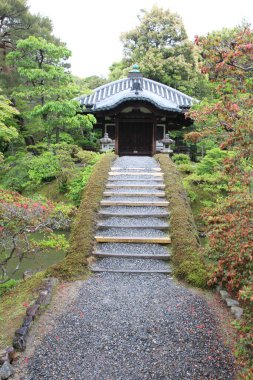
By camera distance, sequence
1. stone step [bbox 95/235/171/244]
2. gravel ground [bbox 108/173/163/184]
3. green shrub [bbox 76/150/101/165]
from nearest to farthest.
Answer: stone step [bbox 95/235/171/244]
gravel ground [bbox 108/173/163/184]
green shrub [bbox 76/150/101/165]

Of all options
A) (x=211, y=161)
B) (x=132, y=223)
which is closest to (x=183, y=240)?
(x=132, y=223)

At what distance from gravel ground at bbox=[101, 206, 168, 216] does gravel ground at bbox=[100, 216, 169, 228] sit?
20cm

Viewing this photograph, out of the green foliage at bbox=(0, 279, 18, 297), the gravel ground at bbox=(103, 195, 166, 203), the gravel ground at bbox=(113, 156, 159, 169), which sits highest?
the gravel ground at bbox=(113, 156, 159, 169)

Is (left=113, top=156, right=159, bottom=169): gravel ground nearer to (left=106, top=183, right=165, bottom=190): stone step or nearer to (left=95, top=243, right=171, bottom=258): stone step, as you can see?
(left=106, top=183, right=165, bottom=190): stone step

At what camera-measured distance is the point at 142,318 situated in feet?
17.4

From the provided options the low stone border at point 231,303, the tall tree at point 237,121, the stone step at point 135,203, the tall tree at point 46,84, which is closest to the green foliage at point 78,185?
the stone step at point 135,203

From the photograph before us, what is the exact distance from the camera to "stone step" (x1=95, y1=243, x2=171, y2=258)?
24.9ft

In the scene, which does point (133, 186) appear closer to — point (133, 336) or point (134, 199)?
point (134, 199)

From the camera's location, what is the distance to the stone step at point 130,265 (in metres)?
7.07

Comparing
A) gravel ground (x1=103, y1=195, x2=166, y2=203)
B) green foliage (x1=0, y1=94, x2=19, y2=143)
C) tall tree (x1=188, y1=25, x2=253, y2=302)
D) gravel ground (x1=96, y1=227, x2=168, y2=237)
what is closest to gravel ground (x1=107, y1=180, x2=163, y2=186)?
gravel ground (x1=103, y1=195, x2=166, y2=203)

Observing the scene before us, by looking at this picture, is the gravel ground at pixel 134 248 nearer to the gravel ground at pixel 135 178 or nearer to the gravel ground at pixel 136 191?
the gravel ground at pixel 136 191

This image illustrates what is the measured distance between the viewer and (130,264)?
23.7 feet

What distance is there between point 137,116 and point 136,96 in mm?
1347

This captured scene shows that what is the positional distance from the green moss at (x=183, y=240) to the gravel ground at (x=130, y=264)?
1.07 feet
